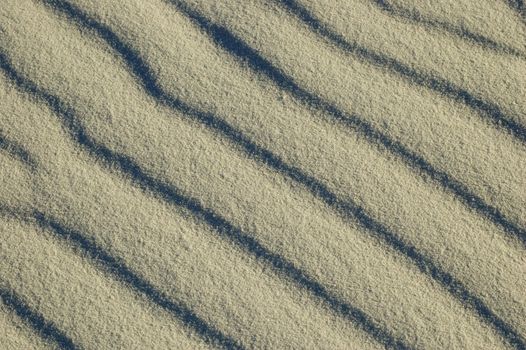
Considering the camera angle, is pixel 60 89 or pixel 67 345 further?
pixel 60 89

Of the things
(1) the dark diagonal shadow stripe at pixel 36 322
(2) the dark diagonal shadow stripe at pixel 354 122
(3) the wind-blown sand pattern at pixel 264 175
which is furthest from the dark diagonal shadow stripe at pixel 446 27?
(1) the dark diagonal shadow stripe at pixel 36 322

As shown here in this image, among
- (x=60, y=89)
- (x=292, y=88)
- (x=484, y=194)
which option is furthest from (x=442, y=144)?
(x=60, y=89)

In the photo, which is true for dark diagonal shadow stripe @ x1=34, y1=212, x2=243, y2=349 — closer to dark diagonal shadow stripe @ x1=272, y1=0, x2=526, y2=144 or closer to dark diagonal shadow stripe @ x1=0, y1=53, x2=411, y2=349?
dark diagonal shadow stripe @ x1=0, y1=53, x2=411, y2=349

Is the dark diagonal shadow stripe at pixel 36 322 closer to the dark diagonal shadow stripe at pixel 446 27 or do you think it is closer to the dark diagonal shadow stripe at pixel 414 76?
the dark diagonal shadow stripe at pixel 414 76

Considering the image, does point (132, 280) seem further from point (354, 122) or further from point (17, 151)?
point (354, 122)

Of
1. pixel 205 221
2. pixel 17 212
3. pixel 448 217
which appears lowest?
pixel 17 212

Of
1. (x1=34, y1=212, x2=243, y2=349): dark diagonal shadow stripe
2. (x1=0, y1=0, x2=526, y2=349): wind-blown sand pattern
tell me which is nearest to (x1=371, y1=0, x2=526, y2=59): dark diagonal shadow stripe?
(x1=0, y1=0, x2=526, y2=349): wind-blown sand pattern

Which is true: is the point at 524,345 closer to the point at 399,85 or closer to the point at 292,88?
the point at 399,85

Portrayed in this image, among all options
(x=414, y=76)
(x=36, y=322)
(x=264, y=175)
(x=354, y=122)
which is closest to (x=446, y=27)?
(x=414, y=76)
